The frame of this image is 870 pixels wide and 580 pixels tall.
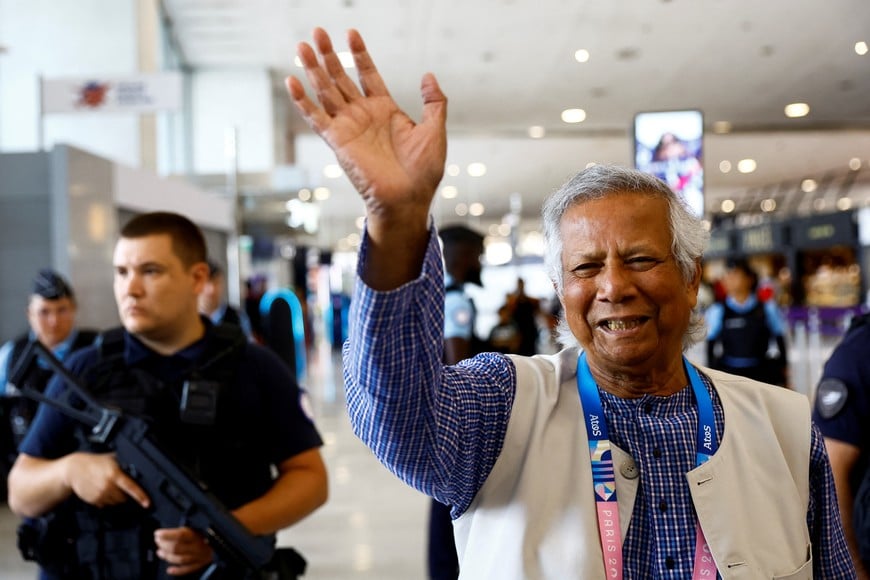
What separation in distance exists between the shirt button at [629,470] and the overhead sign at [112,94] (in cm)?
646

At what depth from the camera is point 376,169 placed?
35.9 inches

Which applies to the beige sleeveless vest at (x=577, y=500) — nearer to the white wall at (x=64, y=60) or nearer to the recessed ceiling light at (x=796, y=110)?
the white wall at (x=64, y=60)

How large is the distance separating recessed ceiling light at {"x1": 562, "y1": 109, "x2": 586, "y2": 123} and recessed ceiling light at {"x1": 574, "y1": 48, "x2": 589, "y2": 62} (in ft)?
7.64

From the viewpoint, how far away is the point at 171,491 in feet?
5.86

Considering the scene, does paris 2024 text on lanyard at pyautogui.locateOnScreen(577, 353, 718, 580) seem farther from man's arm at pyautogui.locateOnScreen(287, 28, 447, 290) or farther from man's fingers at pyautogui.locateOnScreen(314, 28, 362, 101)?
man's fingers at pyautogui.locateOnScreen(314, 28, 362, 101)

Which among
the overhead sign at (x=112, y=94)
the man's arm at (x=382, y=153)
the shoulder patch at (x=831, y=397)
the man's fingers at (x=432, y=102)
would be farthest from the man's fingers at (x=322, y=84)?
the overhead sign at (x=112, y=94)

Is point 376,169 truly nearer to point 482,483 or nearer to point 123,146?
point 482,483

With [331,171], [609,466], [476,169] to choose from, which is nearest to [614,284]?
[609,466]

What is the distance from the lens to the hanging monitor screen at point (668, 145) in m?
5.59

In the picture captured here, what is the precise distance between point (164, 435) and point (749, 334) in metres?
5.12

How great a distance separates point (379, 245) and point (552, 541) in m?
0.48

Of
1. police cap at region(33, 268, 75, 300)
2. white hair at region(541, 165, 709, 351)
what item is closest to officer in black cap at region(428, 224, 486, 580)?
white hair at region(541, 165, 709, 351)

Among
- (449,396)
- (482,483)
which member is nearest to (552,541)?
(482,483)

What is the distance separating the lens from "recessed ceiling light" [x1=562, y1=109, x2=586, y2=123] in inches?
530
